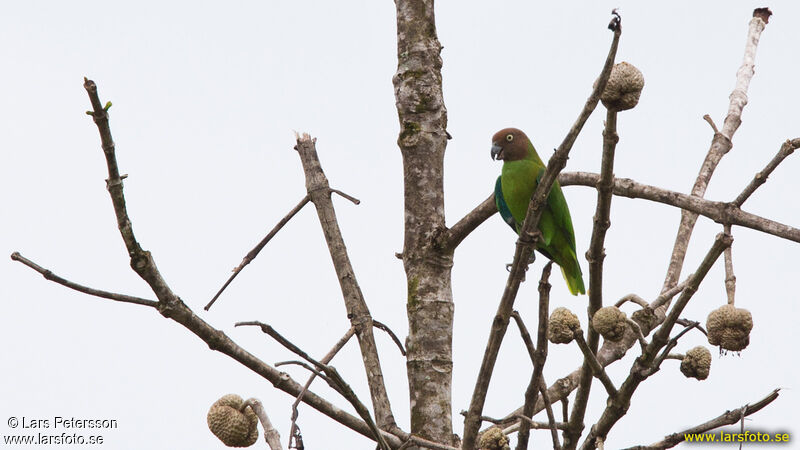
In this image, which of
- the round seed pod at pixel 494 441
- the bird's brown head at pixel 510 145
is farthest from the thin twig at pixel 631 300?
the bird's brown head at pixel 510 145

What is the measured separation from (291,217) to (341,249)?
0.97 feet

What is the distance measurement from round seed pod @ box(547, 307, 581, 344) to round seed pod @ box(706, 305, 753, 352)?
1.73 ft

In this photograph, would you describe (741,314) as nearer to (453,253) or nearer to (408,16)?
(453,253)

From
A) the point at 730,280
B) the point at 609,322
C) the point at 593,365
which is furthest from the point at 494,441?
the point at 730,280

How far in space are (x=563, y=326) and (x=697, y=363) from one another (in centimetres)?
56

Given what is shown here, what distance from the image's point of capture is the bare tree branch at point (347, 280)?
386cm

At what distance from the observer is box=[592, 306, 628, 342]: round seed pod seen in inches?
120

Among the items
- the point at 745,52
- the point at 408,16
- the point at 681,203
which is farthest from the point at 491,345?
the point at 745,52

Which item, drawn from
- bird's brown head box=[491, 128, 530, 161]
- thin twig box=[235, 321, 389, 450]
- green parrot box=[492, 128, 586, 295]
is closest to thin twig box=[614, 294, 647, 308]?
thin twig box=[235, 321, 389, 450]

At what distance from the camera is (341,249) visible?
4.34 m

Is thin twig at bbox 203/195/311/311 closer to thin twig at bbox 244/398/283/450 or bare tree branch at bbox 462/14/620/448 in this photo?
thin twig at bbox 244/398/283/450

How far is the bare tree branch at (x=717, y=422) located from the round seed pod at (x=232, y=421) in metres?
1.42

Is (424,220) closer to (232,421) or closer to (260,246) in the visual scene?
(260,246)

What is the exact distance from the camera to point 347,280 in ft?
14.0
